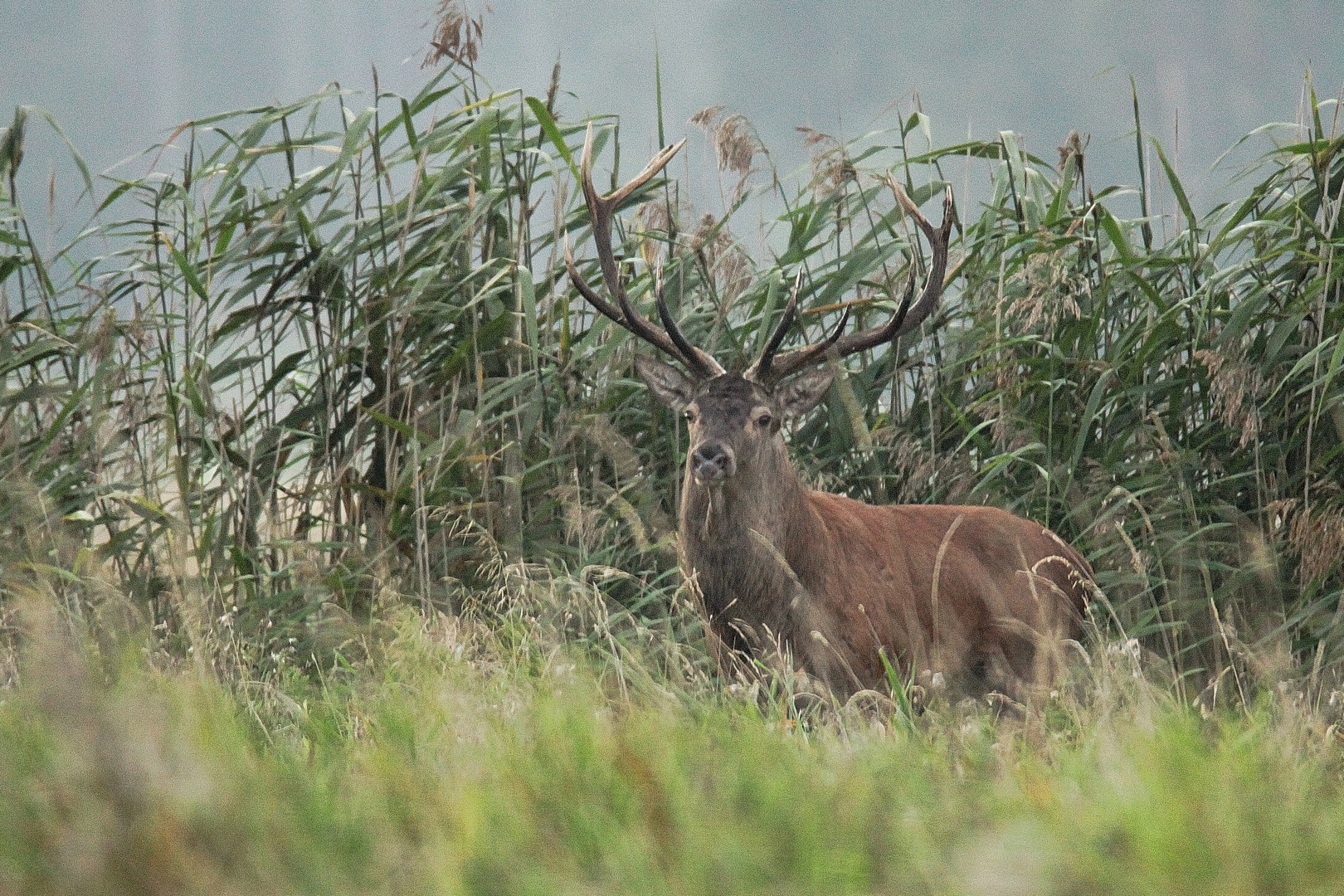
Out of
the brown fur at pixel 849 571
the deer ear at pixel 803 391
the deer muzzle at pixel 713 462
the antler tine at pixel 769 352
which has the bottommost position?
the brown fur at pixel 849 571

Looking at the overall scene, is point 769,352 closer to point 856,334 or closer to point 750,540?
point 856,334

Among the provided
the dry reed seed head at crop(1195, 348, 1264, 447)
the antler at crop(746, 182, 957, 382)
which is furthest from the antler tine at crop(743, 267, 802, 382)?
the dry reed seed head at crop(1195, 348, 1264, 447)

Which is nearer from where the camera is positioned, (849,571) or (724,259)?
(849,571)

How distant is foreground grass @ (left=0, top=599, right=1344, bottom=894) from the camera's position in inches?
62.0

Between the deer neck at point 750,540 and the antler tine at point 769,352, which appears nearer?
the deer neck at point 750,540

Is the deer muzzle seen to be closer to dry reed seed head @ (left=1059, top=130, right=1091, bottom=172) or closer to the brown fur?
the brown fur

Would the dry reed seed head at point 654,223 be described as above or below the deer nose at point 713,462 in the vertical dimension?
above

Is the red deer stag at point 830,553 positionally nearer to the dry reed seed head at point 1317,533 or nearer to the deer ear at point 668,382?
the deer ear at point 668,382

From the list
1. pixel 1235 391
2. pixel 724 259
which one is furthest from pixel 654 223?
pixel 1235 391

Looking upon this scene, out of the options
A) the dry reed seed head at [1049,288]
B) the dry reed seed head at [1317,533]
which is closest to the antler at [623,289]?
the dry reed seed head at [1049,288]

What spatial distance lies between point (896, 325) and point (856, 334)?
12cm

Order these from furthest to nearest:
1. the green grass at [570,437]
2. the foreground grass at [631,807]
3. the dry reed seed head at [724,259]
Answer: the dry reed seed head at [724,259], the green grass at [570,437], the foreground grass at [631,807]

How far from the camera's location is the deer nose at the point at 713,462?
3.62 m

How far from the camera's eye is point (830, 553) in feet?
12.6
